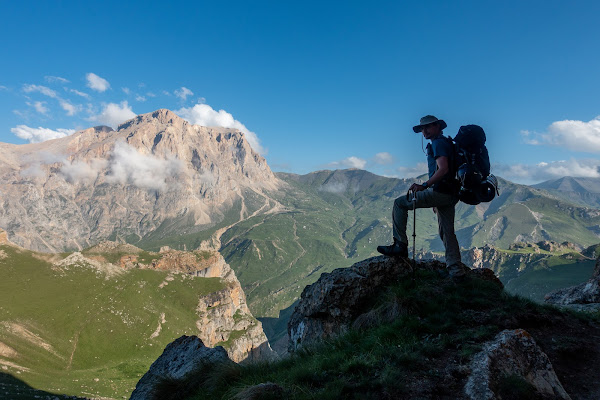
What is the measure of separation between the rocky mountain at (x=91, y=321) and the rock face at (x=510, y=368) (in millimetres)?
93975

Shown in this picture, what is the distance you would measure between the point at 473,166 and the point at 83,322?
569 ft

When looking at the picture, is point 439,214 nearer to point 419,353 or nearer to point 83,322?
point 419,353

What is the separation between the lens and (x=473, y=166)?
9.09m

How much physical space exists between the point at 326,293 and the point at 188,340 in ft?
18.1

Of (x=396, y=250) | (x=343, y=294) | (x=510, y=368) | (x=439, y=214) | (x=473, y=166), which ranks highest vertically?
(x=473, y=166)

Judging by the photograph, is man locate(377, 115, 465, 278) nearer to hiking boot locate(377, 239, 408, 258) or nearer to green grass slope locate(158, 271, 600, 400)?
hiking boot locate(377, 239, 408, 258)

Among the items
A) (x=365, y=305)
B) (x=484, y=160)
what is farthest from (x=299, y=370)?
(x=484, y=160)

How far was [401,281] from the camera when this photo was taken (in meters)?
10.6

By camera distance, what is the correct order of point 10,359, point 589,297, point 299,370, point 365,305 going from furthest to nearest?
1. point 10,359
2. point 589,297
3. point 365,305
4. point 299,370

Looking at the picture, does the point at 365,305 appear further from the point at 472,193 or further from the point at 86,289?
the point at 86,289

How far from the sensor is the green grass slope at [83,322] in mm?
100188

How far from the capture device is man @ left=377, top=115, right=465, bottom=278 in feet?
30.7

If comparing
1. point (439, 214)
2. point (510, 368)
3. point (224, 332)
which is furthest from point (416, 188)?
point (224, 332)

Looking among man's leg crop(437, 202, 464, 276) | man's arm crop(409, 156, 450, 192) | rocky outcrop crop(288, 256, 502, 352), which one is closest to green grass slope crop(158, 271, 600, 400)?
man's leg crop(437, 202, 464, 276)
